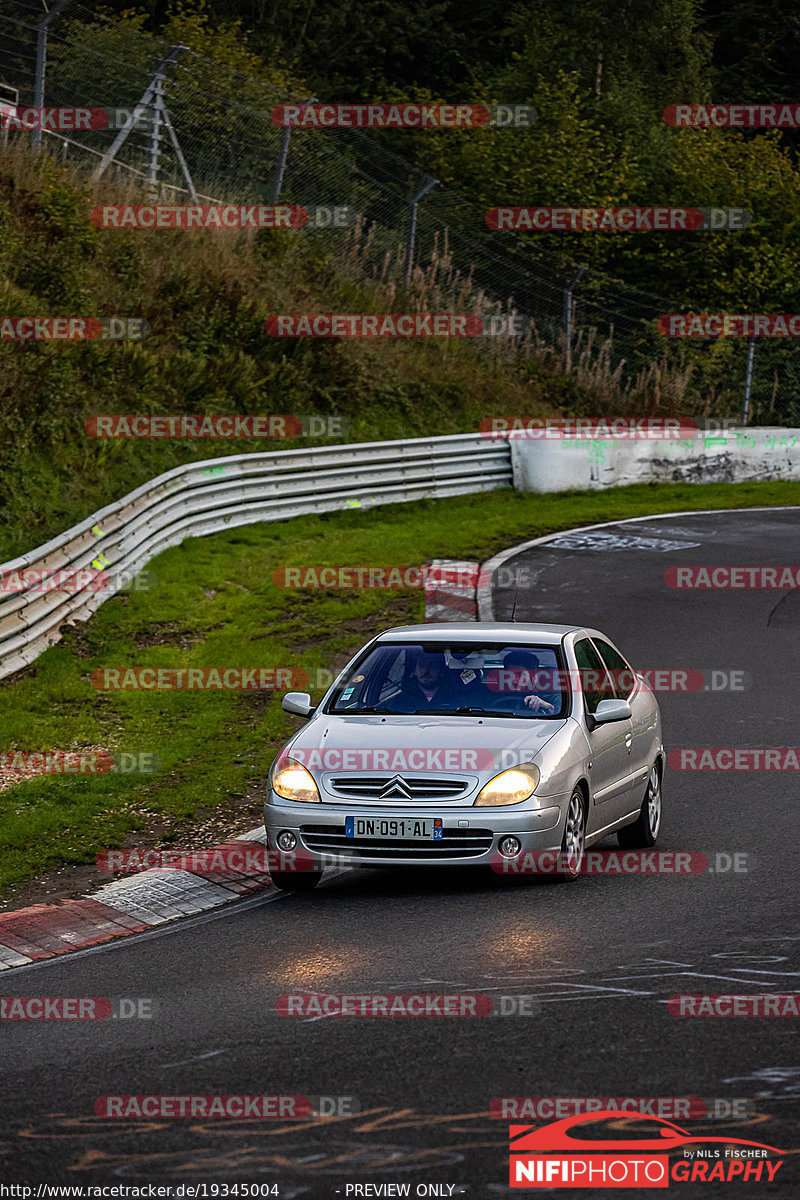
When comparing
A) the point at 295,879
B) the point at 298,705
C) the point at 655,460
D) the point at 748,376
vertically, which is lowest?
the point at 295,879

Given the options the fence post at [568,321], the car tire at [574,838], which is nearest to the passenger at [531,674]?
the car tire at [574,838]

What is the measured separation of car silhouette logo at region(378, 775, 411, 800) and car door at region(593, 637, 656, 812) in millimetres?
2063

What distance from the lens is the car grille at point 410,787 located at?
29.0 ft

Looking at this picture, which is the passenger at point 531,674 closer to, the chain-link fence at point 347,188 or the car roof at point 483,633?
the car roof at point 483,633

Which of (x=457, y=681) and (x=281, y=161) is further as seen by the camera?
(x=281, y=161)

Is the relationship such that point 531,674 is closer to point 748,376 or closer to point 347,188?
point 347,188

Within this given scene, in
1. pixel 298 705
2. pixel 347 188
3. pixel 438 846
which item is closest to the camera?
pixel 438 846

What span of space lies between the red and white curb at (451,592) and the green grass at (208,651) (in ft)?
0.71

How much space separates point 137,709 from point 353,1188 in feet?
31.3

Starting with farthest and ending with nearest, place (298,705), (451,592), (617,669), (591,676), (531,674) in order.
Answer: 1. (451,592)
2. (617,669)
3. (591,676)
4. (531,674)
5. (298,705)

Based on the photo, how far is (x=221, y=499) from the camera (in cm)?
2275

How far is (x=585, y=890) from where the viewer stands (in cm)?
907

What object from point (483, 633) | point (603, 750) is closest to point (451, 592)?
point (483, 633)

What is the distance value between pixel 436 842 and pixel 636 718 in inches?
98.2
